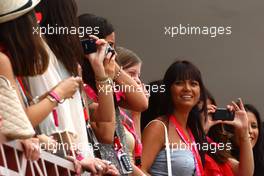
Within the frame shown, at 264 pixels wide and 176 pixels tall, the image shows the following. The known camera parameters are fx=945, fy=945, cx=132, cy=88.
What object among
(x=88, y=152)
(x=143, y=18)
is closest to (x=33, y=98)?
(x=88, y=152)

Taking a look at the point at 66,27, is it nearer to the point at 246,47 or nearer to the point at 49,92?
the point at 49,92

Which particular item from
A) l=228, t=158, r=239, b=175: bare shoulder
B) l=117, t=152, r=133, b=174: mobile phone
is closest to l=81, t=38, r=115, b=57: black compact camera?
l=117, t=152, r=133, b=174: mobile phone

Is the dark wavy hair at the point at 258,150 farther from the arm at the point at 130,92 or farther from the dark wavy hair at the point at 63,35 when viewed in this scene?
the dark wavy hair at the point at 63,35

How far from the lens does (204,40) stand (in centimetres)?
656

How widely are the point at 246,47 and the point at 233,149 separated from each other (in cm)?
122

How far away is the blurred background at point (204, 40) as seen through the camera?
248 inches

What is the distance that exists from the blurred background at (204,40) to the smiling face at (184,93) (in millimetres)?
1153

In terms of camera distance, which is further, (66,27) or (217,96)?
(217,96)

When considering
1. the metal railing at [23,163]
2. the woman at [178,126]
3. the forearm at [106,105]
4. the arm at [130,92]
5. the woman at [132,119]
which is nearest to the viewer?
the metal railing at [23,163]

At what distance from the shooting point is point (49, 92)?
A: 3.46 meters

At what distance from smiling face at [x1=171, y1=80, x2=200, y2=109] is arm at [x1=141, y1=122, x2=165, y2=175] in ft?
0.70

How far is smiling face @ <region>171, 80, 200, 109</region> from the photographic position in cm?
504
